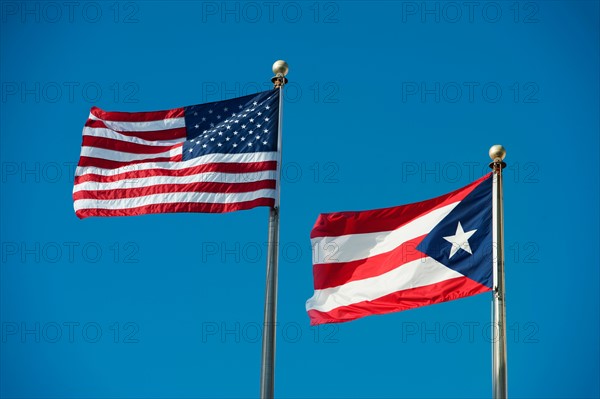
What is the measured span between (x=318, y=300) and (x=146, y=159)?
4613 millimetres

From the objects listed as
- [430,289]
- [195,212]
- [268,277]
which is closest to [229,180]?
[195,212]

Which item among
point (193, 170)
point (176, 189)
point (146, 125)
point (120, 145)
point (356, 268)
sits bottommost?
point (356, 268)

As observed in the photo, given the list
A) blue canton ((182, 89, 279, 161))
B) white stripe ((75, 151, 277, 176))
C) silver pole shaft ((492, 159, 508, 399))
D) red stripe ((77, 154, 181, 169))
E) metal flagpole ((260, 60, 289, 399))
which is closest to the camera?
metal flagpole ((260, 60, 289, 399))

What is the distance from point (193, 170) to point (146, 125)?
85.0 inches

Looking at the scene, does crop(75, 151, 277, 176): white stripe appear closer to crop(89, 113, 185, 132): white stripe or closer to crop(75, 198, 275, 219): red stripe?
crop(75, 198, 275, 219): red stripe

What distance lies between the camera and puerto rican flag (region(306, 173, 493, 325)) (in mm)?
22328

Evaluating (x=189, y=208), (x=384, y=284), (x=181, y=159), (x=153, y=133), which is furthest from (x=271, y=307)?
(x=153, y=133)

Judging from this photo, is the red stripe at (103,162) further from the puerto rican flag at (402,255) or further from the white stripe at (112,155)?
the puerto rican flag at (402,255)

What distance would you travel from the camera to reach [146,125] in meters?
24.3

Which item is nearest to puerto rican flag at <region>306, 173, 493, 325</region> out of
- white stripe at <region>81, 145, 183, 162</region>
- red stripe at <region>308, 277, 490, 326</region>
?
red stripe at <region>308, 277, 490, 326</region>

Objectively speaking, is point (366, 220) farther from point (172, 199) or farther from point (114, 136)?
point (114, 136)

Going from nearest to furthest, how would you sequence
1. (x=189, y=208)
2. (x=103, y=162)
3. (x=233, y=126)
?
(x=189, y=208)
(x=233, y=126)
(x=103, y=162)

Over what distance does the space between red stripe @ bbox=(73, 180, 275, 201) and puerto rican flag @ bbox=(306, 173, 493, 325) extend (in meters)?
2.25

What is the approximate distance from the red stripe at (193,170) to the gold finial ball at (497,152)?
4261mm
